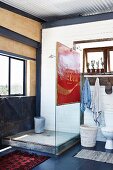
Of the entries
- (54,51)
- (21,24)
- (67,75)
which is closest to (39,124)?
(67,75)

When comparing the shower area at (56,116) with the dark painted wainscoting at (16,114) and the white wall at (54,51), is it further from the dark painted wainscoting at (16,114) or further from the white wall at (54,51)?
the dark painted wainscoting at (16,114)

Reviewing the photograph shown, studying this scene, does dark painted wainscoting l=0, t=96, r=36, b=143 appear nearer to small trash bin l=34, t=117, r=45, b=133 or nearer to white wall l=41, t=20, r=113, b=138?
small trash bin l=34, t=117, r=45, b=133

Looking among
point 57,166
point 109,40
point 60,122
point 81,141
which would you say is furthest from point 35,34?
point 57,166

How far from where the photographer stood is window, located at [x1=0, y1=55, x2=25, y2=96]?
477 centimetres

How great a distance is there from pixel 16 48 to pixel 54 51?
1.04m

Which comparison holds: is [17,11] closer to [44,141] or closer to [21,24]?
[21,24]

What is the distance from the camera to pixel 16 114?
16.0 feet

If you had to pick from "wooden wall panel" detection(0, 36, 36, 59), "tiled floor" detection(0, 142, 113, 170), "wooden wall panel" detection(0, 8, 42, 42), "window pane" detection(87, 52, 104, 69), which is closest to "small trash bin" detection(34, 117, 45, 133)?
"tiled floor" detection(0, 142, 113, 170)

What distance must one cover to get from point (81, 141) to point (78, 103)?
891 mm

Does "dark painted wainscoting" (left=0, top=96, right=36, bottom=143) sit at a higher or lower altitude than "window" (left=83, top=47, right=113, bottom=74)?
lower

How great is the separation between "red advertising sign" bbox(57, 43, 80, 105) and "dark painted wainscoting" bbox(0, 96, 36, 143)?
1243 mm

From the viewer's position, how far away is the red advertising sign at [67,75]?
12.8ft

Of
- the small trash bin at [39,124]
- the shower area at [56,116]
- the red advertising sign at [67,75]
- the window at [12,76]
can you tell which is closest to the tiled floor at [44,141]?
the shower area at [56,116]

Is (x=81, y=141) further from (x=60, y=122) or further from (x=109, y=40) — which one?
(x=109, y=40)
